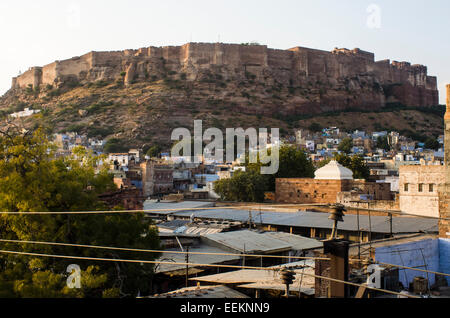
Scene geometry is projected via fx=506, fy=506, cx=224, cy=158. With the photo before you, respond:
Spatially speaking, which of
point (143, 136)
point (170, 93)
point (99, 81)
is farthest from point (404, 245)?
point (99, 81)

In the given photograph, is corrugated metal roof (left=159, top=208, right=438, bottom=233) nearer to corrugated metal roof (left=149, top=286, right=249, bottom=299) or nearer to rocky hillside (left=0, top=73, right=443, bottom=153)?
corrugated metal roof (left=149, top=286, right=249, bottom=299)

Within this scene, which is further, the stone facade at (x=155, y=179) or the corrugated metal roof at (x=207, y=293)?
the stone facade at (x=155, y=179)

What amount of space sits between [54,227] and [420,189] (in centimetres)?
1380

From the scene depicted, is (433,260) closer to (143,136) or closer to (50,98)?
(143,136)

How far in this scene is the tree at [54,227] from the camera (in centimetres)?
797

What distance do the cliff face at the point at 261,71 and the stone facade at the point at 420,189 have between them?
56377mm

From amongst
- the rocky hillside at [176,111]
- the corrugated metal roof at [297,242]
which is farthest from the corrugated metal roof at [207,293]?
the rocky hillside at [176,111]

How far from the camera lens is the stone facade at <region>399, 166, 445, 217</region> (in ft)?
57.3

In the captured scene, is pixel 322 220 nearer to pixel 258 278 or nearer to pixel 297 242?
pixel 297 242

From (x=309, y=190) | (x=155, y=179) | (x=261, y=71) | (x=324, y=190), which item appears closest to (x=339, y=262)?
(x=324, y=190)

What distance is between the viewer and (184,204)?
78.3ft

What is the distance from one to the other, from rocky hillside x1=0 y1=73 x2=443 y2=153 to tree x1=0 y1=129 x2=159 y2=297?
48966 mm

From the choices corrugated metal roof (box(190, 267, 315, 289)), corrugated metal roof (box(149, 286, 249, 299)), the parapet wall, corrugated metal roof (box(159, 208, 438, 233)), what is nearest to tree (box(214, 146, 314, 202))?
corrugated metal roof (box(159, 208, 438, 233))

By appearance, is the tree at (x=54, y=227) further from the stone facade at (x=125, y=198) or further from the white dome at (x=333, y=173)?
the white dome at (x=333, y=173)
